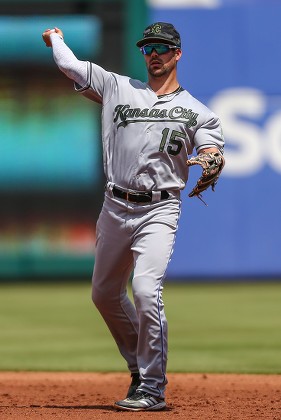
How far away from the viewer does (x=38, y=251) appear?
15.0 m

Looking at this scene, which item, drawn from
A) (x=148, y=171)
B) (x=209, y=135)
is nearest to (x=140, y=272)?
(x=148, y=171)

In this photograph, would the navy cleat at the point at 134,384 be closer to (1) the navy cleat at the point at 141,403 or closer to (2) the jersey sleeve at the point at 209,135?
(1) the navy cleat at the point at 141,403

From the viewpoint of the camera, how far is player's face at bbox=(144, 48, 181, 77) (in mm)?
6203

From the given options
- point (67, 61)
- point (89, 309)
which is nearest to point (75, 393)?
point (67, 61)

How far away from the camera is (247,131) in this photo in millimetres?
14781

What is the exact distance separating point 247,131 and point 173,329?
481cm

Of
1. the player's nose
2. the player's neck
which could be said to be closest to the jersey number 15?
the player's neck

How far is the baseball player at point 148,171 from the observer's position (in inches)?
240

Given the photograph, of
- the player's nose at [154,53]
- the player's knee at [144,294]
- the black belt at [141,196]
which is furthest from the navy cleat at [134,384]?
the player's nose at [154,53]

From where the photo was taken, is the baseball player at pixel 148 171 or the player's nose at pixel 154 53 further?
the player's nose at pixel 154 53

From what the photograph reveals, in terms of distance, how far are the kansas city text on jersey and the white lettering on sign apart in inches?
333

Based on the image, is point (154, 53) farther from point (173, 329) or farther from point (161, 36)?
point (173, 329)

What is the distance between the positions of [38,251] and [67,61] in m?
8.88

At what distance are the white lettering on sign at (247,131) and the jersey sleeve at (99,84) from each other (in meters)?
8.33
